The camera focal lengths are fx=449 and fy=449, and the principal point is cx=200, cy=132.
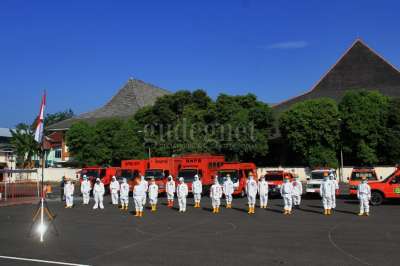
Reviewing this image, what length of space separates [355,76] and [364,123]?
2255 cm

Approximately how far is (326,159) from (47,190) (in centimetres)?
2618

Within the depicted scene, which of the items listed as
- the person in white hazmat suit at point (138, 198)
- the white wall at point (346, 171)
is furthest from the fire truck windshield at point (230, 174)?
the white wall at point (346, 171)

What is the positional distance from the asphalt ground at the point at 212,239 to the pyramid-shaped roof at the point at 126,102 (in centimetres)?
5397

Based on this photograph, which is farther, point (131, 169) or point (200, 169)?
point (131, 169)

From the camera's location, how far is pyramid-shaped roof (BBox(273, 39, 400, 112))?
60281 mm

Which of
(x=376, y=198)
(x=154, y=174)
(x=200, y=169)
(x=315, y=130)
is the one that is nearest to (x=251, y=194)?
(x=376, y=198)

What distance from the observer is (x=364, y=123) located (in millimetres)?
42438

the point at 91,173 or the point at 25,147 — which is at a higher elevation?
the point at 25,147

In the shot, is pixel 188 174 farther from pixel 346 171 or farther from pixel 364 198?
pixel 346 171

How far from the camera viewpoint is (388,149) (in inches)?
1670

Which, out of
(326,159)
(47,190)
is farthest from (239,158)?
(47,190)

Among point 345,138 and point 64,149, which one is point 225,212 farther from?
point 64,149

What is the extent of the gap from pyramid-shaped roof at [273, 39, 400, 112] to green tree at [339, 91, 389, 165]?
14.9 m

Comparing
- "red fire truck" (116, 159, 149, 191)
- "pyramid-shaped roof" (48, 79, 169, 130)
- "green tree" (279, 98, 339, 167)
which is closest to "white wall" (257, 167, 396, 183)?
"green tree" (279, 98, 339, 167)
